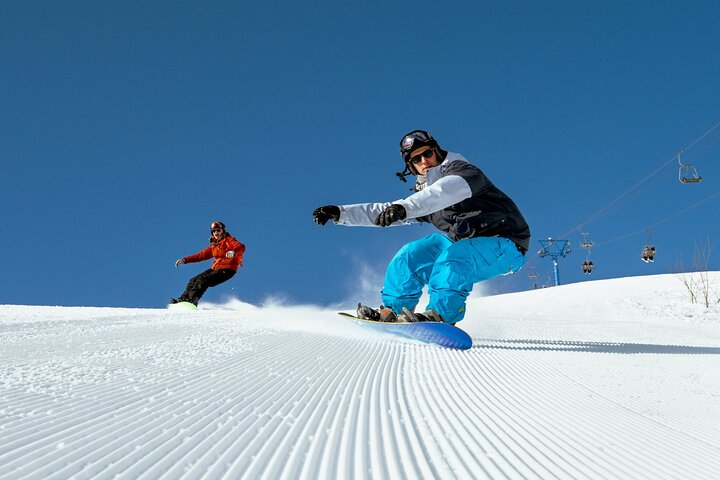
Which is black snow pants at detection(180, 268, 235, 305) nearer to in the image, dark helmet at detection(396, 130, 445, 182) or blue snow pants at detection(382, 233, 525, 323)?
blue snow pants at detection(382, 233, 525, 323)

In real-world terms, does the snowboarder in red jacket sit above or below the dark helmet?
above

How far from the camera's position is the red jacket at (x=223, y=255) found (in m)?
8.80

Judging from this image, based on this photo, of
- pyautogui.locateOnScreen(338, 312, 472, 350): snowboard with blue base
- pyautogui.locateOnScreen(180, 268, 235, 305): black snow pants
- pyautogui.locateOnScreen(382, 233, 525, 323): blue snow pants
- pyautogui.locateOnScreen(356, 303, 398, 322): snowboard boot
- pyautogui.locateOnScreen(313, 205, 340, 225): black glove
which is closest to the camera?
pyautogui.locateOnScreen(338, 312, 472, 350): snowboard with blue base

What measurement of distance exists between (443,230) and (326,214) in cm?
98

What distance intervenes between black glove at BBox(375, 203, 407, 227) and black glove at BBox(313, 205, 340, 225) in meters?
0.28

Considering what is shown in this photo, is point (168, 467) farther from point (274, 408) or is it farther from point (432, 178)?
point (432, 178)

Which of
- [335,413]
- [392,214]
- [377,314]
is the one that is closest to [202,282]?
[377,314]

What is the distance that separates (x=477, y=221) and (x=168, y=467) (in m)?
2.71

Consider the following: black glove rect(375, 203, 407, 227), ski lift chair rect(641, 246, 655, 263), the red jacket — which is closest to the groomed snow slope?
black glove rect(375, 203, 407, 227)

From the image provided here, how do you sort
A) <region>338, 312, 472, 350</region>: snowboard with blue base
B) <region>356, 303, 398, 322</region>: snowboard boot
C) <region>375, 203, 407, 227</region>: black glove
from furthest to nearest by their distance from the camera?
<region>356, 303, 398, 322</region>: snowboard boot
<region>375, 203, 407, 227</region>: black glove
<region>338, 312, 472, 350</region>: snowboard with blue base

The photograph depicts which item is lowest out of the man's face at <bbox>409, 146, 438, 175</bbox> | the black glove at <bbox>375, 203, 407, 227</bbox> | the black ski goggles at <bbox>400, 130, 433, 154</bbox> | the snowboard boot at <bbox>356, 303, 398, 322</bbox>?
the snowboard boot at <bbox>356, 303, 398, 322</bbox>

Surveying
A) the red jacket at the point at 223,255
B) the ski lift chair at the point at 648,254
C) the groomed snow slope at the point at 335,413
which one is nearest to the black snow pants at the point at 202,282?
the red jacket at the point at 223,255

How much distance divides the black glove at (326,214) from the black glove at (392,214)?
0.91 ft

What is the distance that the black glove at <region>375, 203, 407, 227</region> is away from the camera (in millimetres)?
2588
